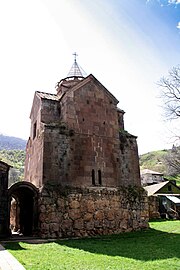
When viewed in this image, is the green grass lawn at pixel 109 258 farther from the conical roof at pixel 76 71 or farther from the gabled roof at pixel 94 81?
the conical roof at pixel 76 71

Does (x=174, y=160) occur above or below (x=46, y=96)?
below

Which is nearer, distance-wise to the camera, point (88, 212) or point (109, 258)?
point (109, 258)

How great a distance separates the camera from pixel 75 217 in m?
15.3

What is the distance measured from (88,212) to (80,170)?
8.88 feet

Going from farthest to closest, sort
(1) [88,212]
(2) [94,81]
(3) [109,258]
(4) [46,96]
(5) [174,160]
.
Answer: (5) [174,160]
(2) [94,81]
(4) [46,96]
(1) [88,212]
(3) [109,258]

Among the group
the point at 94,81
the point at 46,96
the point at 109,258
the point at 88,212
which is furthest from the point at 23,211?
the point at 109,258

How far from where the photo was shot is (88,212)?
51.5 ft

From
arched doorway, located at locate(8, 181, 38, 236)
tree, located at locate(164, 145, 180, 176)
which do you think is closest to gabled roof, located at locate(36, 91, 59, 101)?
arched doorway, located at locate(8, 181, 38, 236)

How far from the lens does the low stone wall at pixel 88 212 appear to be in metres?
14.7

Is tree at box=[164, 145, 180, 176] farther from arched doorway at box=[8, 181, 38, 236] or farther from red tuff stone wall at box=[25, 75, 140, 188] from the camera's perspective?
arched doorway at box=[8, 181, 38, 236]

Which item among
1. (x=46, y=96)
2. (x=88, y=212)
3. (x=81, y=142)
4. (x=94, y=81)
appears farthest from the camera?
(x=94, y=81)

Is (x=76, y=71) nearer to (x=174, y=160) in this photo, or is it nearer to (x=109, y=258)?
(x=174, y=160)

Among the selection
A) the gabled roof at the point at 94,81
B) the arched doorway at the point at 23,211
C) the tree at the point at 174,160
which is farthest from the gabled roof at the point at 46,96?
the tree at the point at 174,160

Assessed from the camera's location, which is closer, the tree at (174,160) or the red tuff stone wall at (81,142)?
the red tuff stone wall at (81,142)
